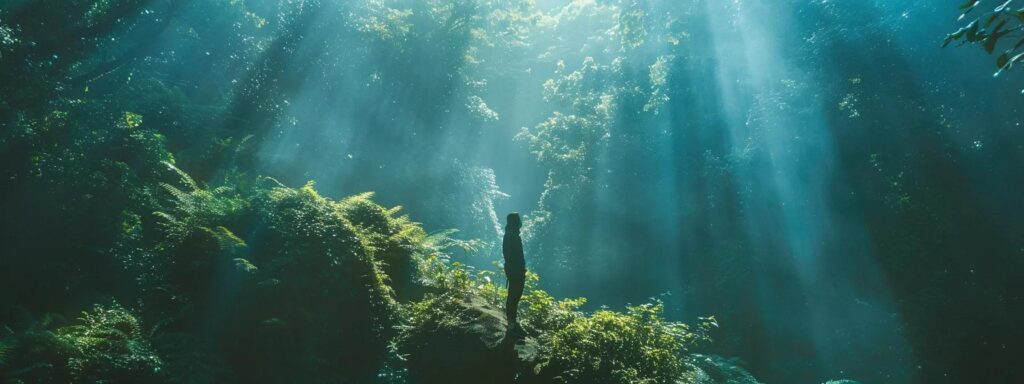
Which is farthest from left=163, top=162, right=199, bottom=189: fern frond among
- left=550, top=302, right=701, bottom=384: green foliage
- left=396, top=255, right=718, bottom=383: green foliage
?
left=550, top=302, right=701, bottom=384: green foliage

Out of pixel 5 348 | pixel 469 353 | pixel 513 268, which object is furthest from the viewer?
pixel 513 268

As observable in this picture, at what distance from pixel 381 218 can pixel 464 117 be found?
9.75m

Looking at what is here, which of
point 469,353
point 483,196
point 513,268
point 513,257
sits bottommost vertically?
point 469,353

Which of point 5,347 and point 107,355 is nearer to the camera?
point 5,347

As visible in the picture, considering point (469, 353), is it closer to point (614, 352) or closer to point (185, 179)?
point (614, 352)

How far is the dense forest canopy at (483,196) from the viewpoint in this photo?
5.64 meters

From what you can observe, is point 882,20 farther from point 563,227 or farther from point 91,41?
point 91,41

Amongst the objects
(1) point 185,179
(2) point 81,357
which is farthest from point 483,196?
(2) point 81,357

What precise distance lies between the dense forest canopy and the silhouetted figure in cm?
40

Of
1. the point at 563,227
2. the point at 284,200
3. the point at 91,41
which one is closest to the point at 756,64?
the point at 563,227

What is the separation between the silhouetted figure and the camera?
5605 millimetres

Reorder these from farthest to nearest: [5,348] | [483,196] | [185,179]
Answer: [483,196], [185,179], [5,348]

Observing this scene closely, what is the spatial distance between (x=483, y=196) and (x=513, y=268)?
12173 millimetres

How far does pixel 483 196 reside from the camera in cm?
1775
